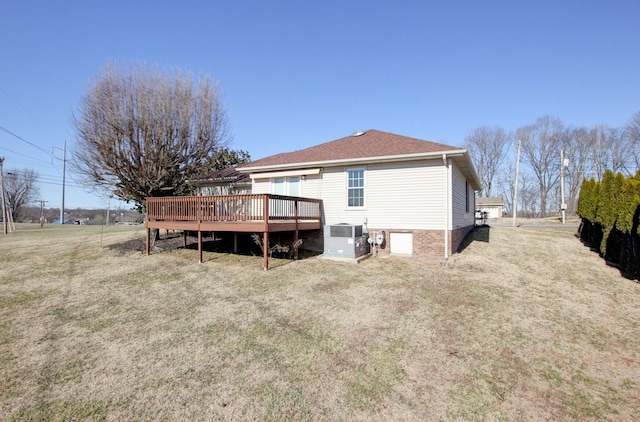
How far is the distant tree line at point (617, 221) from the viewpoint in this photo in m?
7.90

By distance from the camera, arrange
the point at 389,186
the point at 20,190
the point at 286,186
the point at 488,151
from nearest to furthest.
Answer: the point at 389,186 → the point at 286,186 → the point at 488,151 → the point at 20,190

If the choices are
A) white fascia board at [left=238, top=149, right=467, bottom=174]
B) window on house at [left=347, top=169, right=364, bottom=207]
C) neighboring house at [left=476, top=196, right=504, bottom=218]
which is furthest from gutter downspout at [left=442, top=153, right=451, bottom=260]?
neighboring house at [left=476, top=196, right=504, bottom=218]

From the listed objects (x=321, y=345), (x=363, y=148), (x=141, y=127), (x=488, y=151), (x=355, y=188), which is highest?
(x=488, y=151)

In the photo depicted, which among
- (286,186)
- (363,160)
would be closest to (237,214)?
(286,186)

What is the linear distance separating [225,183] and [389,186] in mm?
8035

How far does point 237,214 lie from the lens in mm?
9492

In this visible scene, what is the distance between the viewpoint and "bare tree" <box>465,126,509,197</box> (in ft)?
134

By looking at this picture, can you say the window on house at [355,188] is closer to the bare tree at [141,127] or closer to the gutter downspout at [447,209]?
the gutter downspout at [447,209]

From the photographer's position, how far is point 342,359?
3854 millimetres

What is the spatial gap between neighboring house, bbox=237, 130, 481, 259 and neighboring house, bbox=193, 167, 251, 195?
73.6 inches

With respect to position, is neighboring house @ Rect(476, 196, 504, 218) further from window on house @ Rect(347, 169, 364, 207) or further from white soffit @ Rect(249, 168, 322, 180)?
white soffit @ Rect(249, 168, 322, 180)

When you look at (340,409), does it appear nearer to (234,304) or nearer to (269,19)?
(234,304)

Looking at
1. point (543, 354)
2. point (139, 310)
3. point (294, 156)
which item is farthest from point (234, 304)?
point (294, 156)

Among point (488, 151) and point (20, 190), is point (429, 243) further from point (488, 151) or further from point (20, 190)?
point (20, 190)
